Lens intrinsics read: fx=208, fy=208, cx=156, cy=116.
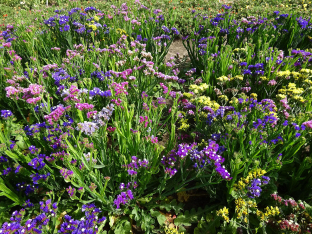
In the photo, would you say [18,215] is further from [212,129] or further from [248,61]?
[248,61]

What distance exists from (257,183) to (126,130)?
1344 mm

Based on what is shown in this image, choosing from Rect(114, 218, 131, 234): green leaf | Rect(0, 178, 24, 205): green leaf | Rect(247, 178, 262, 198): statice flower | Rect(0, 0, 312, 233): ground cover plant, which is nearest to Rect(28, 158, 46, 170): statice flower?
Rect(0, 0, 312, 233): ground cover plant

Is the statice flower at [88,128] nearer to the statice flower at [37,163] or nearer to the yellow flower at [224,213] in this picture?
the statice flower at [37,163]

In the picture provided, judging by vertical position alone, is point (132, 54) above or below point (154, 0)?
below

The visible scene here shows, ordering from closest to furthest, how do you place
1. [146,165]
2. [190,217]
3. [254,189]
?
[254,189]
[146,165]
[190,217]

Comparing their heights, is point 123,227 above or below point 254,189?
below

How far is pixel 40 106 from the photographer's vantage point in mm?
2164

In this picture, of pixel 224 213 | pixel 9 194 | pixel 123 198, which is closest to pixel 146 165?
pixel 123 198

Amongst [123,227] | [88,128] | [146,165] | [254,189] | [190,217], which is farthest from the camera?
[190,217]

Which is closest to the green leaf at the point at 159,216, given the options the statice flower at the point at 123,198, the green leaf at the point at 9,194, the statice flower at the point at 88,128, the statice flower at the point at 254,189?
the statice flower at the point at 123,198

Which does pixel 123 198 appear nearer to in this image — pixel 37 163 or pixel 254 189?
pixel 37 163

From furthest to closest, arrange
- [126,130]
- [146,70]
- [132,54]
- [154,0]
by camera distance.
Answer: [154,0], [132,54], [146,70], [126,130]

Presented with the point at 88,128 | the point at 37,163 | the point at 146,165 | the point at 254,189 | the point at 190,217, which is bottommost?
the point at 190,217

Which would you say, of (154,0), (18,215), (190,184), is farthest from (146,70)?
(154,0)
